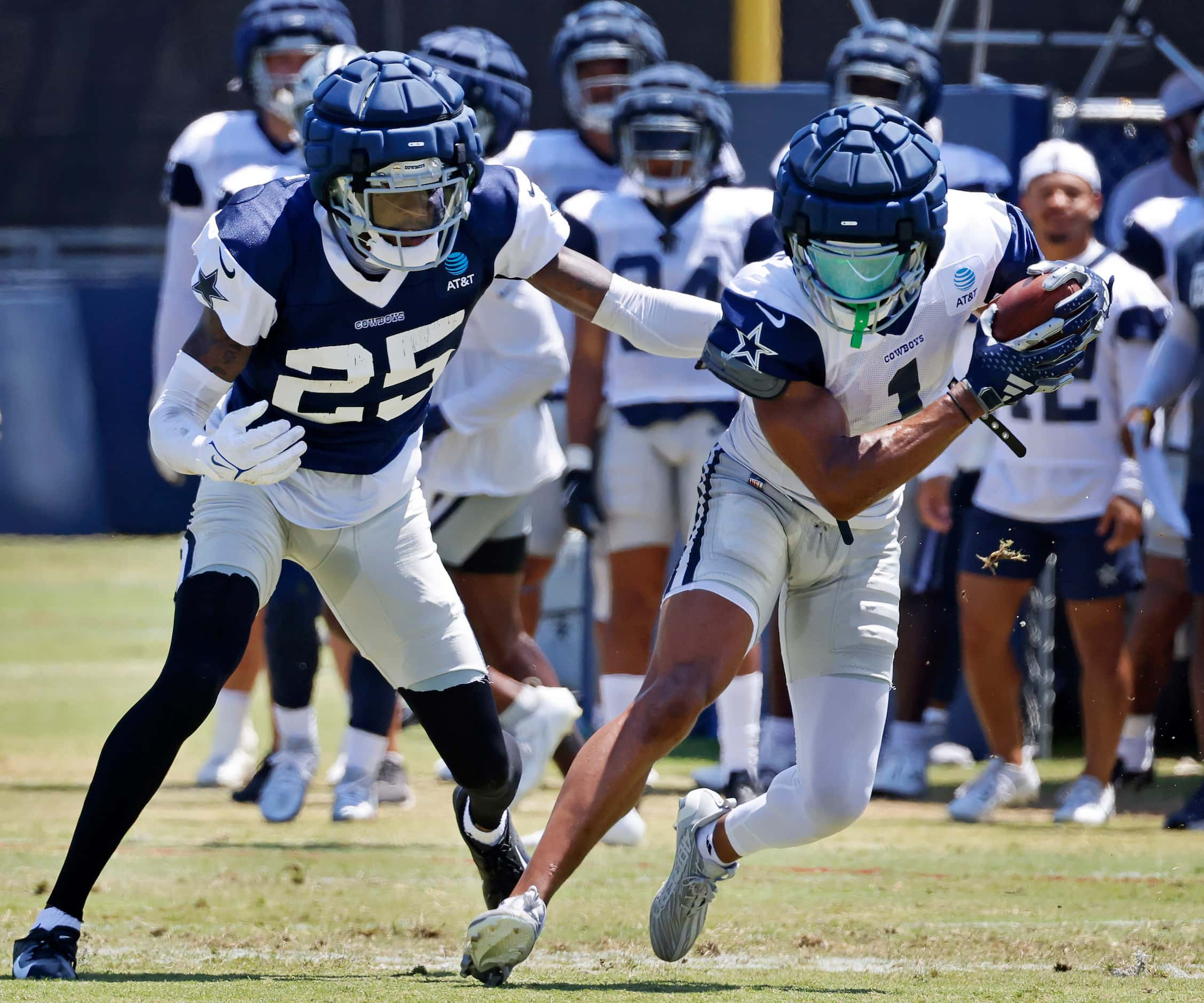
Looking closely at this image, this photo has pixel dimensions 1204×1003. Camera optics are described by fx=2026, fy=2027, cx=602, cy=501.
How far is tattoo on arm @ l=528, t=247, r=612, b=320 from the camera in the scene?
418cm

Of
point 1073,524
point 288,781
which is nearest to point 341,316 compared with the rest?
point 288,781

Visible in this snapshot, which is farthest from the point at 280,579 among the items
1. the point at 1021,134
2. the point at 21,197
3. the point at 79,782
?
the point at 21,197

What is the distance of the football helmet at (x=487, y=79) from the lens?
5969 millimetres

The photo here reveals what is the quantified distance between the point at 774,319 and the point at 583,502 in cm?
210

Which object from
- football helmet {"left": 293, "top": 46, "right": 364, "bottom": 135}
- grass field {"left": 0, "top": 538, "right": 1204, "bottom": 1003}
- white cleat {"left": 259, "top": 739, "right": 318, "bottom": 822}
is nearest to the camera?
grass field {"left": 0, "top": 538, "right": 1204, "bottom": 1003}

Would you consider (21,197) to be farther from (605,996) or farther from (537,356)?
(605,996)

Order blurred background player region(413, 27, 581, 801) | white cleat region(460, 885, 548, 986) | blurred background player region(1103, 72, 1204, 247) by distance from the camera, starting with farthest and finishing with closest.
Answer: blurred background player region(1103, 72, 1204, 247) < blurred background player region(413, 27, 581, 801) < white cleat region(460, 885, 548, 986)

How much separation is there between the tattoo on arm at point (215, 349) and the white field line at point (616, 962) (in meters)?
1.17

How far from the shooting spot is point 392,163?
380 cm

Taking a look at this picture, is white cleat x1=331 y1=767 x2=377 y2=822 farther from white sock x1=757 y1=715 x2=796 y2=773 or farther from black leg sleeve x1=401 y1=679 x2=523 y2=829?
black leg sleeve x1=401 y1=679 x2=523 y2=829

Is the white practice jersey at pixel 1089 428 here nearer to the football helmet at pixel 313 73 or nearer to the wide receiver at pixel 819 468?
the wide receiver at pixel 819 468

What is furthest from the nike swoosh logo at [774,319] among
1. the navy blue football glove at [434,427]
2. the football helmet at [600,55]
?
the football helmet at [600,55]

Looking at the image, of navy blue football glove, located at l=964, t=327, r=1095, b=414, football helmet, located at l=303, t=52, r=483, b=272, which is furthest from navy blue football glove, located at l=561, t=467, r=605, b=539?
navy blue football glove, located at l=964, t=327, r=1095, b=414

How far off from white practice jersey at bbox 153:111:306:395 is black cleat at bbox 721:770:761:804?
2.16 m
